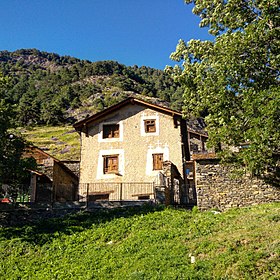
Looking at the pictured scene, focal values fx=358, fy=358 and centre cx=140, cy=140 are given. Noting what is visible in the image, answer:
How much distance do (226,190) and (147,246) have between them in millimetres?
7418

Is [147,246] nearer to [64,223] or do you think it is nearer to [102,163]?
[64,223]

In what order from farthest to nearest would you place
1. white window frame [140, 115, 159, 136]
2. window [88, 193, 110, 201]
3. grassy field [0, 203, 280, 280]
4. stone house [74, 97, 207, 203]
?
white window frame [140, 115, 159, 136] < stone house [74, 97, 207, 203] < window [88, 193, 110, 201] < grassy field [0, 203, 280, 280]

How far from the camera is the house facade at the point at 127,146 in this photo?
27109mm

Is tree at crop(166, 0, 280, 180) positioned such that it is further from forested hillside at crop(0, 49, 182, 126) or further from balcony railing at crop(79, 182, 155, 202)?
forested hillside at crop(0, 49, 182, 126)

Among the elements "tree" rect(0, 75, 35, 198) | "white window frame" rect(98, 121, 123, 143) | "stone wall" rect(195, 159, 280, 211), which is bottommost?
"stone wall" rect(195, 159, 280, 211)

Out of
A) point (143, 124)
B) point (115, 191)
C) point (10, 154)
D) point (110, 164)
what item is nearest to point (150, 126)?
point (143, 124)

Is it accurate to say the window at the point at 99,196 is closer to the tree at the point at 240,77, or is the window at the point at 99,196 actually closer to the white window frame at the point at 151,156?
the white window frame at the point at 151,156

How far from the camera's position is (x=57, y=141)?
78812 millimetres

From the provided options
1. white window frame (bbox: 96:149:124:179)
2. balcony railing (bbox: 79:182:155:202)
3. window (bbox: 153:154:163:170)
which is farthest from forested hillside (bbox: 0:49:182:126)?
Answer: window (bbox: 153:154:163:170)

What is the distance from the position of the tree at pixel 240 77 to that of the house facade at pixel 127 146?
35.6 ft

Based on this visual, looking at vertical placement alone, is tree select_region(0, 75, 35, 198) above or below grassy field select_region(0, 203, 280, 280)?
above

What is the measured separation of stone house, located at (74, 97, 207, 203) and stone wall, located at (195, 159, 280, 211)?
4992 millimetres

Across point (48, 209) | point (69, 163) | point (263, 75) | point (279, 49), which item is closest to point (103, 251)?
point (48, 209)

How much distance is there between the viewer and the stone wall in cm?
2022
